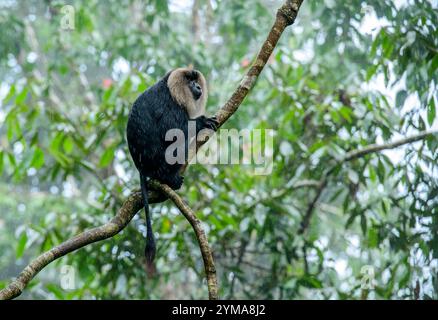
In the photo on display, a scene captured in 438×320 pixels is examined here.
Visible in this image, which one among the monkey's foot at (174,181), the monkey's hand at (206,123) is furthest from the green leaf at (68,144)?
the monkey's hand at (206,123)

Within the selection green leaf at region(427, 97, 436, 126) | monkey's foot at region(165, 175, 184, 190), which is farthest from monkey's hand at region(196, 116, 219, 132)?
green leaf at region(427, 97, 436, 126)

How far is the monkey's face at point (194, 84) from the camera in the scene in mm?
4363

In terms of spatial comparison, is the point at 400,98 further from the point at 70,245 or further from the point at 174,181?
the point at 70,245

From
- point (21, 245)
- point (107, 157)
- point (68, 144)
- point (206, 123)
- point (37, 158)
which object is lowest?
point (21, 245)

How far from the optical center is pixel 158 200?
361 cm

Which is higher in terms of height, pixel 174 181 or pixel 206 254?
pixel 174 181

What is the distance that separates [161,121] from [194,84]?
458mm

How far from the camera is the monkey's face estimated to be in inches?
172

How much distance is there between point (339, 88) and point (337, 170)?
2.73 ft

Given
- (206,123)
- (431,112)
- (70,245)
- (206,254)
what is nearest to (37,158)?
(206,123)

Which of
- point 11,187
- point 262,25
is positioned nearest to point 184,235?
point 262,25
